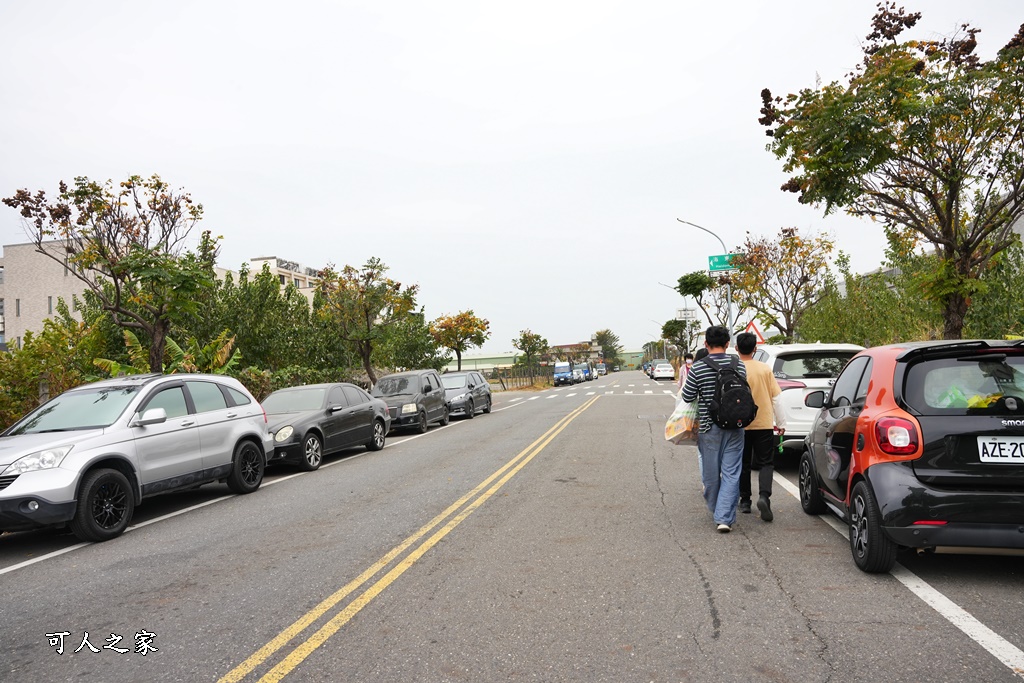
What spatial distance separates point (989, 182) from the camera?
13258 mm

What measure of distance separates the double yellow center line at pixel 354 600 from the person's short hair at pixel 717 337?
118 inches

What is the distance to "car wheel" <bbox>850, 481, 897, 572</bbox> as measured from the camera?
5.11 metres

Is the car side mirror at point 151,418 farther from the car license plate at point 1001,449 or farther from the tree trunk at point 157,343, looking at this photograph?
the tree trunk at point 157,343

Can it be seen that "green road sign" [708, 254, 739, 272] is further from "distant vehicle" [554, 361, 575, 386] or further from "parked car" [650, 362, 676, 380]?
"distant vehicle" [554, 361, 575, 386]

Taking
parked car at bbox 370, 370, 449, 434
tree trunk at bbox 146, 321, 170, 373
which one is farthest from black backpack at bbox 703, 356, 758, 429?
tree trunk at bbox 146, 321, 170, 373

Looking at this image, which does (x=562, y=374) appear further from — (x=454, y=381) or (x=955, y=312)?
(x=955, y=312)

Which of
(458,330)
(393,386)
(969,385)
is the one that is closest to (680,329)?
(458,330)

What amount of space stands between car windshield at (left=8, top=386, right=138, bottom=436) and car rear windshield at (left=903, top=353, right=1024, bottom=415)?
25.5 ft

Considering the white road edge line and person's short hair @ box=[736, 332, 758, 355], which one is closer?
the white road edge line

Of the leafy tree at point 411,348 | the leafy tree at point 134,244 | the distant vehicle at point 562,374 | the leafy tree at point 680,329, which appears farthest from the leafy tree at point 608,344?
the leafy tree at point 134,244

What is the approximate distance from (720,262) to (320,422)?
88.4 feet

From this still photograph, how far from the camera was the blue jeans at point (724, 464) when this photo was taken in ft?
21.7

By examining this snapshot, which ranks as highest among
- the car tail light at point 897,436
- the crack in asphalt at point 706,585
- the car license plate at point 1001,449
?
the car tail light at point 897,436

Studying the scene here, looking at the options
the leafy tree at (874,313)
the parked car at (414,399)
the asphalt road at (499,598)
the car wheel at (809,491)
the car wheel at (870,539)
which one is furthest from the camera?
the leafy tree at (874,313)
